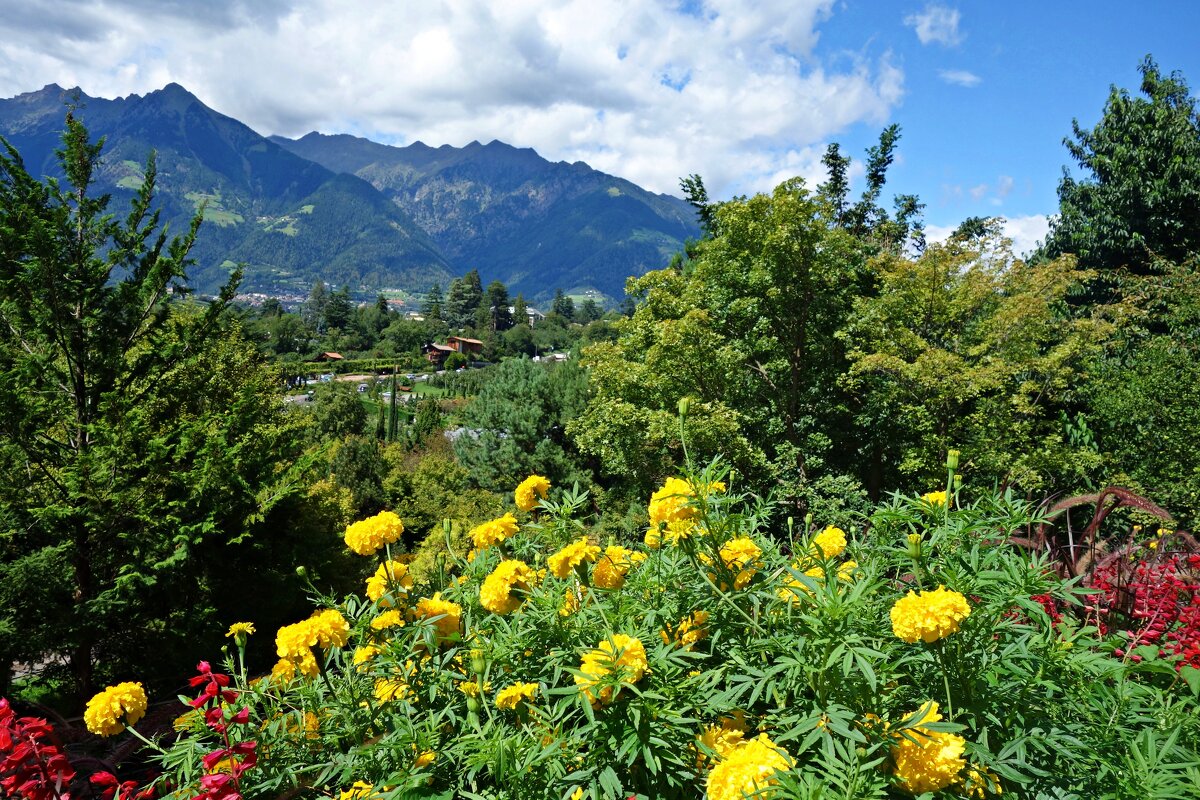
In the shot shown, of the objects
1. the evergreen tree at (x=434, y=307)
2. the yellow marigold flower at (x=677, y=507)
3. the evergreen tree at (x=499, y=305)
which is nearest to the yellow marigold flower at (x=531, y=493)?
the yellow marigold flower at (x=677, y=507)

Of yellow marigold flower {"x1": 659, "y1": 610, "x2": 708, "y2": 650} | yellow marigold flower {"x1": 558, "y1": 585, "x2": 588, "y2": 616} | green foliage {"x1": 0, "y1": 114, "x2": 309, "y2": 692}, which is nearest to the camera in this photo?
yellow marigold flower {"x1": 659, "y1": 610, "x2": 708, "y2": 650}

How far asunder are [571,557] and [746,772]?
659mm

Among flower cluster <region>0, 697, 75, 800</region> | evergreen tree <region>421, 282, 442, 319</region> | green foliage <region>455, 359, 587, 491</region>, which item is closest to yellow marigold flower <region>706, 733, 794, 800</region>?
flower cluster <region>0, 697, 75, 800</region>

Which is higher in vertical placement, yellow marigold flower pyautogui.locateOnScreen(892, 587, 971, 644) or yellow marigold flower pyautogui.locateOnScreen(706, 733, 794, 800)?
yellow marigold flower pyautogui.locateOnScreen(892, 587, 971, 644)

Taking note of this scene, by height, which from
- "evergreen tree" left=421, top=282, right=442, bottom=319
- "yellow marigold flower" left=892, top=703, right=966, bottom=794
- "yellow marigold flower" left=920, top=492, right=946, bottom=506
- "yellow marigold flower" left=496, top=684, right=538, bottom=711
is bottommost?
"yellow marigold flower" left=496, top=684, right=538, bottom=711

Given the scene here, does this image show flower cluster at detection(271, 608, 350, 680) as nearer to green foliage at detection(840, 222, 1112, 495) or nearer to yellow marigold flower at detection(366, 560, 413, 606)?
yellow marigold flower at detection(366, 560, 413, 606)

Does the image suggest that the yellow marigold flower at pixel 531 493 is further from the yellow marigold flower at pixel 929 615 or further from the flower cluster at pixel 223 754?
the yellow marigold flower at pixel 929 615

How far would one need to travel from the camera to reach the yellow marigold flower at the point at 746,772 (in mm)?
969

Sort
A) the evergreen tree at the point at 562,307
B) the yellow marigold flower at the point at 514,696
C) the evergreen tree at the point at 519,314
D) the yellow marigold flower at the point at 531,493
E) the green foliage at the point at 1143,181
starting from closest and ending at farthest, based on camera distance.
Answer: the yellow marigold flower at the point at 514,696, the yellow marigold flower at the point at 531,493, the green foliage at the point at 1143,181, the evergreen tree at the point at 519,314, the evergreen tree at the point at 562,307

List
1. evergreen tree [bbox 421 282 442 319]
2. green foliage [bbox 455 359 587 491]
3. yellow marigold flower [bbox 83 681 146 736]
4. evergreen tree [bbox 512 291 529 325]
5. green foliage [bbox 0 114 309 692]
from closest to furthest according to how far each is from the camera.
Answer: yellow marigold flower [bbox 83 681 146 736], green foliage [bbox 0 114 309 692], green foliage [bbox 455 359 587 491], evergreen tree [bbox 421 282 442 319], evergreen tree [bbox 512 291 529 325]

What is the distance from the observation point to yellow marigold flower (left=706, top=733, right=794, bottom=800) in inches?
38.1

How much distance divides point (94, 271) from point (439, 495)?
7.97 metres

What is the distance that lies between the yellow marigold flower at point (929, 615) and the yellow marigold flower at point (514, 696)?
29.9 inches

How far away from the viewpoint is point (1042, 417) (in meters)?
9.71
